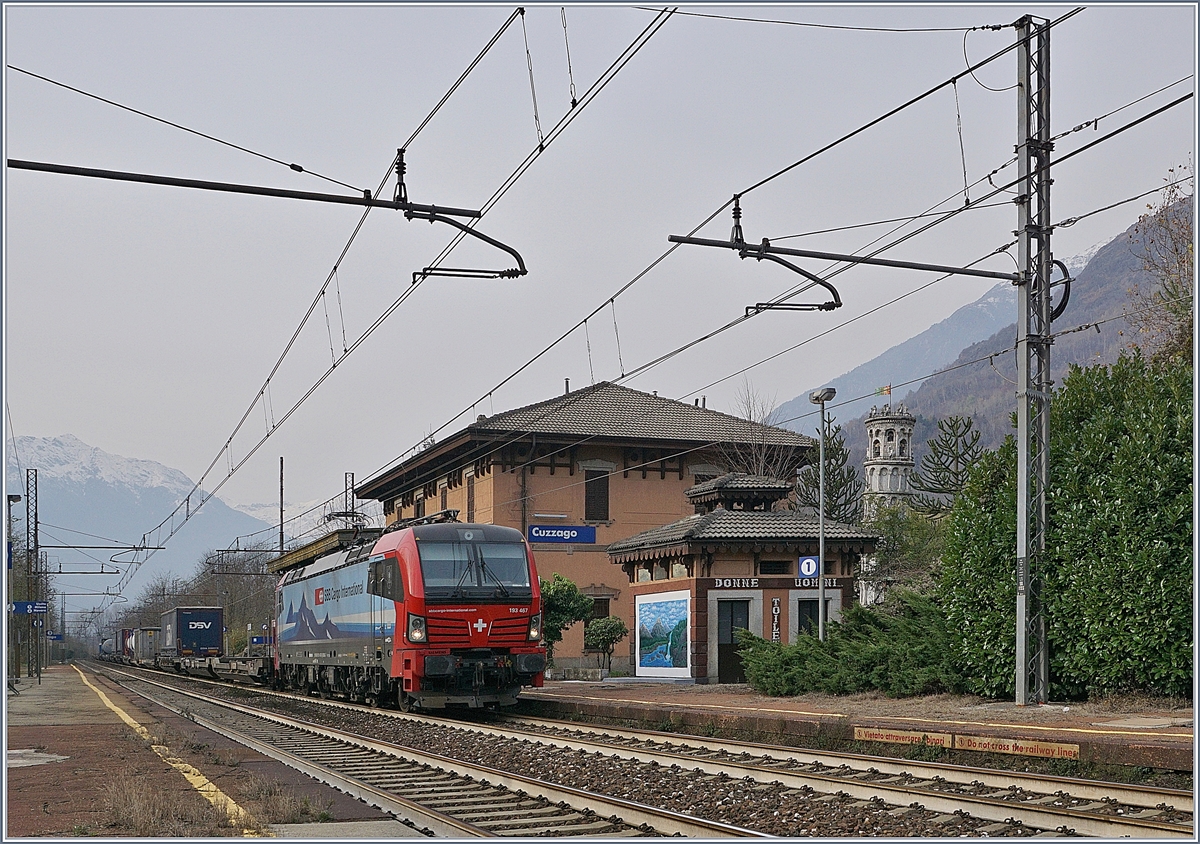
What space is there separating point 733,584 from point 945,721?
1372cm

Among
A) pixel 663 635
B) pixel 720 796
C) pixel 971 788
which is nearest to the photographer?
pixel 971 788

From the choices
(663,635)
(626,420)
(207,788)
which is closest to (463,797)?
(207,788)

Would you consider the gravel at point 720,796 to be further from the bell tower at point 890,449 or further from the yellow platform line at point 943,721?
the bell tower at point 890,449

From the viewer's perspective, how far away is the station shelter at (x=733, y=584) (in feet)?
96.5

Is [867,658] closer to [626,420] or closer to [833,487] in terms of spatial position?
[626,420]

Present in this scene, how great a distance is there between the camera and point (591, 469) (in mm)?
47000

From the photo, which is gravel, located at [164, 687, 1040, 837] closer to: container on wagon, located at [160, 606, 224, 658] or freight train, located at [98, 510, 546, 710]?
freight train, located at [98, 510, 546, 710]

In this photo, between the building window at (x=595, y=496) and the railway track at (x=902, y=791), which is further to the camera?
the building window at (x=595, y=496)

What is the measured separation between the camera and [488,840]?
30.3 feet

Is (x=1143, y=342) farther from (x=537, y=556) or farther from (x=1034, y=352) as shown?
(x=537, y=556)

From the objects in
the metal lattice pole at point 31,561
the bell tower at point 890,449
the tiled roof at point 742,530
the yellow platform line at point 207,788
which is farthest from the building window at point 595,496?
the bell tower at point 890,449

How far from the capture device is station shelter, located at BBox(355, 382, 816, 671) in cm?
4519

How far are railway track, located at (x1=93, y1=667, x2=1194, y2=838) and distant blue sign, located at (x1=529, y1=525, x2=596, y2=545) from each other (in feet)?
81.5

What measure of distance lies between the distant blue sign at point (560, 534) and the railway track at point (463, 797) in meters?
22.8
